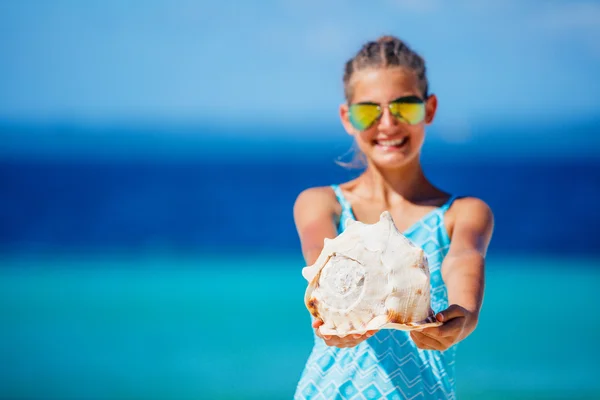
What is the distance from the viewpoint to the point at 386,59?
2229 millimetres

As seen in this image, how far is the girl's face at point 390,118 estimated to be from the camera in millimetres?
2176

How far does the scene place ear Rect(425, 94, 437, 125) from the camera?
2.34m

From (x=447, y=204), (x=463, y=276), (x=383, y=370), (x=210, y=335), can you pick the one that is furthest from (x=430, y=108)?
(x=210, y=335)

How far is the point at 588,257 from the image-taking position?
1172cm

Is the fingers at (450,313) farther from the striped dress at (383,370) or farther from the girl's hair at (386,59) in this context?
the girl's hair at (386,59)

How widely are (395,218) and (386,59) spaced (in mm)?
471

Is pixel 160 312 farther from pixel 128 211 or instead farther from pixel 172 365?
pixel 128 211

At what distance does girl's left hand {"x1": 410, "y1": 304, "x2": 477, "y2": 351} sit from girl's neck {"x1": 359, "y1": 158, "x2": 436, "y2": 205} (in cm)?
63

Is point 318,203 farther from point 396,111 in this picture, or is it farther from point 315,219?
point 396,111

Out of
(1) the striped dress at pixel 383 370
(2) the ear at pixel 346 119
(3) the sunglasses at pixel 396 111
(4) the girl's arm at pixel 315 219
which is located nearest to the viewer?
(1) the striped dress at pixel 383 370

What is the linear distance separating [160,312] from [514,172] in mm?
9518

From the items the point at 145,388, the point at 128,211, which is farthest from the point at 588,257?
the point at 145,388

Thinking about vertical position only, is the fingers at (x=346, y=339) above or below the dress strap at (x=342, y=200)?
below

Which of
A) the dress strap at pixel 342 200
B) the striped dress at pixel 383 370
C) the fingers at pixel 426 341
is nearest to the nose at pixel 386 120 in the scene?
the dress strap at pixel 342 200
